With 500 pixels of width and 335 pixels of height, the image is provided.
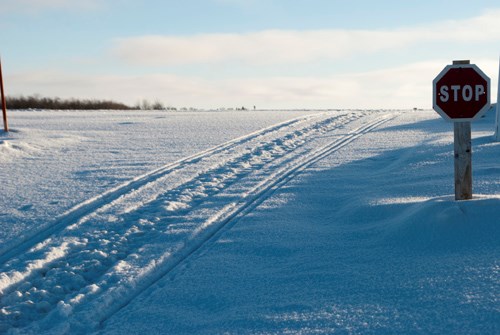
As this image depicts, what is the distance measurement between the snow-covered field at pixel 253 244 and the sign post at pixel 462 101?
338mm

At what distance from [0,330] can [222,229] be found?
8.14 feet

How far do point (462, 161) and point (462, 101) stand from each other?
0.56 metres

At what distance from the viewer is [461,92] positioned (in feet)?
15.8

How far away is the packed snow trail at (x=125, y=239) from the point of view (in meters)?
3.98

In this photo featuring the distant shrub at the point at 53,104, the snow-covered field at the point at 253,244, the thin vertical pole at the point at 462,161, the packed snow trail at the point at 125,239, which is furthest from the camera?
the distant shrub at the point at 53,104

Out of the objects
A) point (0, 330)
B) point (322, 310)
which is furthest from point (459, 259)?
point (0, 330)

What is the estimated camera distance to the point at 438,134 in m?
12.1

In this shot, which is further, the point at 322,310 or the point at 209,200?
the point at 209,200

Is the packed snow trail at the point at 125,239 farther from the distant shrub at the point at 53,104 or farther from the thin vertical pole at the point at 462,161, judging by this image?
the distant shrub at the point at 53,104

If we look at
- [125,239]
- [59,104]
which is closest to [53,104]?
[59,104]

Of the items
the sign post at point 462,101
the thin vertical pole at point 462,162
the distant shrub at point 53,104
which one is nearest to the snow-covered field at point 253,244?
the thin vertical pole at point 462,162

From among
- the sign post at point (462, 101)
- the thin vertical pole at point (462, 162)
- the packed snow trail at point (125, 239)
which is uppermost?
the sign post at point (462, 101)

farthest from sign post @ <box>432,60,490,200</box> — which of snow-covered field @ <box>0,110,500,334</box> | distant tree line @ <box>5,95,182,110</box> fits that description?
distant tree line @ <box>5,95,182,110</box>

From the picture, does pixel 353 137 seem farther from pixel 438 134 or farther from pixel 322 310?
pixel 322 310
